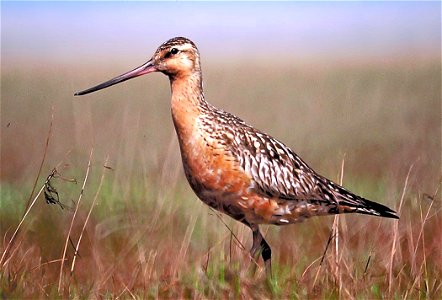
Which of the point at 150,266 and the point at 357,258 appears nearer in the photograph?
the point at 150,266

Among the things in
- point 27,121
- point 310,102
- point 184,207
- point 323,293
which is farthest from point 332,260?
point 310,102

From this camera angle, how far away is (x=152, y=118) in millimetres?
14586

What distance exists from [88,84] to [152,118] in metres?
4.02

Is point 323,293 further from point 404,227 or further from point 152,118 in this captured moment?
point 152,118

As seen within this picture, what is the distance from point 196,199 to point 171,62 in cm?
220

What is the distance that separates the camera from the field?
5.31 metres

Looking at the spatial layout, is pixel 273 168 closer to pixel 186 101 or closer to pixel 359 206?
pixel 359 206

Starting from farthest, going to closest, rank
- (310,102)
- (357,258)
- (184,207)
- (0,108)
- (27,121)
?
(310,102)
(27,121)
(0,108)
(184,207)
(357,258)

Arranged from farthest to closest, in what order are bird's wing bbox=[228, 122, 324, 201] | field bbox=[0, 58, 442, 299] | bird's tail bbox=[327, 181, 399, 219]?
bird's tail bbox=[327, 181, 399, 219] → bird's wing bbox=[228, 122, 324, 201] → field bbox=[0, 58, 442, 299]

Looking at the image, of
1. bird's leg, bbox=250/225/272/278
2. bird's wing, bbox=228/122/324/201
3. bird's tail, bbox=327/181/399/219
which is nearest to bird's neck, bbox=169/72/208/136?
bird's wing, bbox=228/122/324/201

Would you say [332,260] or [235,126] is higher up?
[235,126]

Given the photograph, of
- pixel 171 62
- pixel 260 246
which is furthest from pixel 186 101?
pixel 260 246

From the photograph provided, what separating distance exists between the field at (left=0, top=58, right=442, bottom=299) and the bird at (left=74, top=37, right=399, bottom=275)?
0.19 meters

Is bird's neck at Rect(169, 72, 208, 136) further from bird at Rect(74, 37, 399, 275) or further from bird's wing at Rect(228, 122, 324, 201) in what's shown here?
bird's wing at Rect(228, 122, 324, 201)
